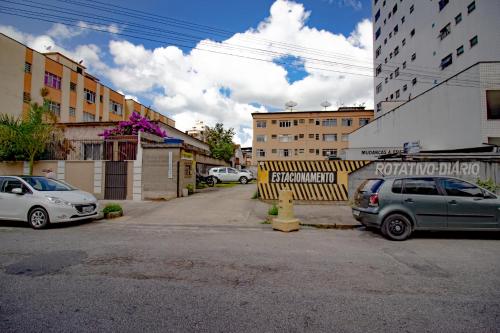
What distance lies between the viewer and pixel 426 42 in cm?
3238

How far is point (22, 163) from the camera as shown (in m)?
15.5

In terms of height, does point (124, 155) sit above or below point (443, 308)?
above

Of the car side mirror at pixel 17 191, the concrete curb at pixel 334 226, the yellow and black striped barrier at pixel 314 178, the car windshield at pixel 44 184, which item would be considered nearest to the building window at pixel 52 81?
the car windshield at pixel 44 184

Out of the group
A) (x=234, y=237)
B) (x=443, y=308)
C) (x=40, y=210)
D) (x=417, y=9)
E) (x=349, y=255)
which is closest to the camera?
(x=443, y=308)

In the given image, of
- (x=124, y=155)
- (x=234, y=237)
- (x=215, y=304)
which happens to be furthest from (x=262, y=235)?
(x=124, y=155)

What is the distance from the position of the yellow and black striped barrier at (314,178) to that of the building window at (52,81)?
2998 centimetres

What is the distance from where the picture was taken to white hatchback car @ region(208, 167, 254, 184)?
25.9 m

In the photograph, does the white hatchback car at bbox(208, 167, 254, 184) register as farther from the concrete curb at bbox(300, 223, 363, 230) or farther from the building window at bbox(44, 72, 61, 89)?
the building window at bbox(44, 72, 61, 89)

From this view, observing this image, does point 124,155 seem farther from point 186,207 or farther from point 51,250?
point 51,250

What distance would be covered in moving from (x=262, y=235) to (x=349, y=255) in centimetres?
257

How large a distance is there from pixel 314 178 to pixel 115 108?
38046 mm

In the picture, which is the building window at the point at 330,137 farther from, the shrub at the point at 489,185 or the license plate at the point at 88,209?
the license plate at the point at 88,209

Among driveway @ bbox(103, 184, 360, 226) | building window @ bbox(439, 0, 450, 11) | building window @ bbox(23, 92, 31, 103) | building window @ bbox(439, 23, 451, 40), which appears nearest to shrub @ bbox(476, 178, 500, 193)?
driveway @ bbox(103, 184, 360, 226)

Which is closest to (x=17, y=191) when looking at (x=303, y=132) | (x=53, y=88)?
(x=53, y=88)
